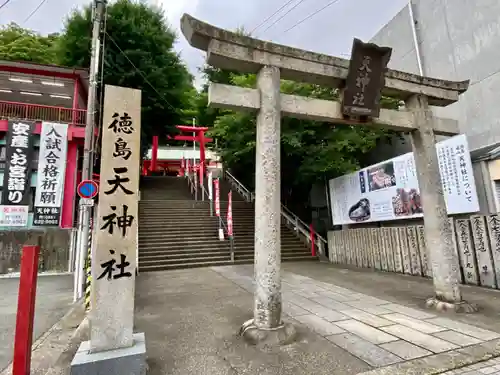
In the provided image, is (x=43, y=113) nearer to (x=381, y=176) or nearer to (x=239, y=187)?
(x=239, y=187)

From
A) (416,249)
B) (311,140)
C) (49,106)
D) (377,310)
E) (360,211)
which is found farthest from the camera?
(49,106)

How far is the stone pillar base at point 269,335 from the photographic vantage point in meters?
3.66

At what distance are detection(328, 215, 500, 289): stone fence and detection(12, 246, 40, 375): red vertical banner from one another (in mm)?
7735

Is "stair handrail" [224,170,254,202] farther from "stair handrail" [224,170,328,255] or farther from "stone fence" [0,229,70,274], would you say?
"stone fence" [0,229,70,274]

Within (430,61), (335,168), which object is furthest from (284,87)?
(430,61)

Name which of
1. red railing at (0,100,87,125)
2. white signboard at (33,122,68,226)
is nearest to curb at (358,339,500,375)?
white signboard at (33,122,68,226)

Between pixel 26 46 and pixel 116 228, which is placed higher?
pixel 26 46

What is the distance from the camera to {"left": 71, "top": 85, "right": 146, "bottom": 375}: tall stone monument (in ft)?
9.21

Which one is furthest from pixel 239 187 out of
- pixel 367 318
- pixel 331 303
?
pixel 367 318

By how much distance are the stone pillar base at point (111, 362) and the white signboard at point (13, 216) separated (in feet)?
34.6

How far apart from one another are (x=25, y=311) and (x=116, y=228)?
1.06 m

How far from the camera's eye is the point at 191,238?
1203cm

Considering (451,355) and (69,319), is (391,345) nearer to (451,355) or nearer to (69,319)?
(451,355)

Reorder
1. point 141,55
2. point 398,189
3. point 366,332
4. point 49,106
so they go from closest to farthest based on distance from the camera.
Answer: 1. point 366,332
2. point 398,189
3. point 49,106
4. point 141,55
